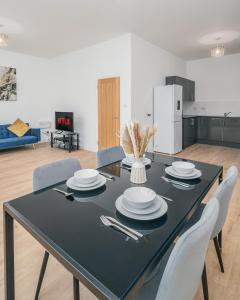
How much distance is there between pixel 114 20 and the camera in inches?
156

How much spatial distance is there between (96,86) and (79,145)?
180 cm

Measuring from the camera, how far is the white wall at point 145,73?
16.0ft

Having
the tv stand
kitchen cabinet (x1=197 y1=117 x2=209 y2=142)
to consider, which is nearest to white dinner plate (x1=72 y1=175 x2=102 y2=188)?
the tv stand

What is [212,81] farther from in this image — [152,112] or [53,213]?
[53,213]

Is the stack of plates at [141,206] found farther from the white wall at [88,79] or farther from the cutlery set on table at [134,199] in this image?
the white wall at [88,79]

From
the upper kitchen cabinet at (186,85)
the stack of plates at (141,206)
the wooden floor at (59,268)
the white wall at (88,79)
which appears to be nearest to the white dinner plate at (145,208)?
the stack of plates at (141,206)

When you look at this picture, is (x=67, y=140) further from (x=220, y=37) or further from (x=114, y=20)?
(x=220, y=37)

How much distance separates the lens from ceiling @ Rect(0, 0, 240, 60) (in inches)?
132

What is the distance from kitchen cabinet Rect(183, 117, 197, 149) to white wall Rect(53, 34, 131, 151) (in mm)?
1987

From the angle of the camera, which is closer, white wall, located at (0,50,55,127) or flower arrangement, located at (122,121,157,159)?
flower arrangement, located at (122,121,157,159)

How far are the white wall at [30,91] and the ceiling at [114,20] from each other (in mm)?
792

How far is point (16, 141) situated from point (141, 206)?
5377 millimetres

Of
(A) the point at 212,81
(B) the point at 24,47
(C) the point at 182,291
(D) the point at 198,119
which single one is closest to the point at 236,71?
(A) the point at 212,81

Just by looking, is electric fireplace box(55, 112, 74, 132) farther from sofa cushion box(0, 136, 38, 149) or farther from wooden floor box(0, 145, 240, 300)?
wooden floor box(0, 145, 240, 300)
